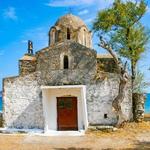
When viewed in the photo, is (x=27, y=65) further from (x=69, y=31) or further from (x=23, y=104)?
(x=69, y=31)

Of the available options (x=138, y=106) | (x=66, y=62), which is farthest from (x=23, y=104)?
(x=138, y=106)

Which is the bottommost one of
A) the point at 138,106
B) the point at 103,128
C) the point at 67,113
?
the point at 103,128

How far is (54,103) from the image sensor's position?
23828mm

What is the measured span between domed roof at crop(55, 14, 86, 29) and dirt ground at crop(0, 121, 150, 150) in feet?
33.0

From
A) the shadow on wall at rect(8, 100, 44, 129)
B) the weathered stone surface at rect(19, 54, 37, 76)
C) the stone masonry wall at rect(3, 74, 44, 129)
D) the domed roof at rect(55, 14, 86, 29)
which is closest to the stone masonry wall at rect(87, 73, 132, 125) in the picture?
the shadow on wall at rect(8, 100, 44, 129)

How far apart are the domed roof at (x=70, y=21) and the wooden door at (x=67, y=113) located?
7325 millimetres

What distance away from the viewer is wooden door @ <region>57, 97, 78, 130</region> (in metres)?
23.6

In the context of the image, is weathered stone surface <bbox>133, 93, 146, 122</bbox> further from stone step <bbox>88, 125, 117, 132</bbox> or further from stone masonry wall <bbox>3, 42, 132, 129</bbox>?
stone step <bbox>88, 125, 117, 132</bbox>

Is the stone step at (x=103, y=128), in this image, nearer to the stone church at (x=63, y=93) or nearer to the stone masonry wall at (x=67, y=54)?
the stone church at (x=63, y=93)

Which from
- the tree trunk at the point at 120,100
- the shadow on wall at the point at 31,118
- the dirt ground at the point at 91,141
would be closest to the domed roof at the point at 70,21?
the tree trunk at the point at 120,100

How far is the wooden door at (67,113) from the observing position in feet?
77.4

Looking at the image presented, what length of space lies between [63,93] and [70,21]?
7.77 metres

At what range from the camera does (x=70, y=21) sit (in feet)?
95.6

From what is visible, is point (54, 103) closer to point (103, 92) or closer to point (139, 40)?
point (103, 92)
